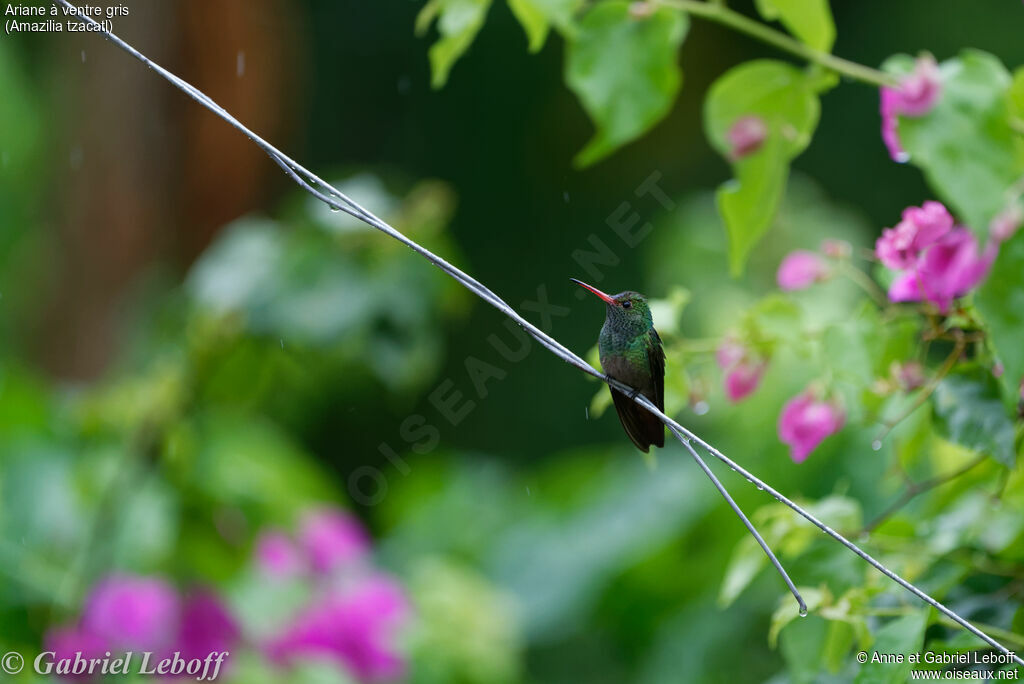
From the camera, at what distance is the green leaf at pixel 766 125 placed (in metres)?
0.67

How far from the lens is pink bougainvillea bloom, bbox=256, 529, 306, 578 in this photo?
5.03ft

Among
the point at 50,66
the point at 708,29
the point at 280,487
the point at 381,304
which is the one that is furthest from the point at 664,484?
the point at 50,66

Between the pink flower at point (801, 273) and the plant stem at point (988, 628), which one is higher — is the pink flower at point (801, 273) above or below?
above

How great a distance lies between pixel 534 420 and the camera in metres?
4.03

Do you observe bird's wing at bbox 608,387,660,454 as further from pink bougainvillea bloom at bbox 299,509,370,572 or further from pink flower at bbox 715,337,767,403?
pink bougainvillea bloom at bbox 299,509,370,572

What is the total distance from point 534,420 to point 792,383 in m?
2.31

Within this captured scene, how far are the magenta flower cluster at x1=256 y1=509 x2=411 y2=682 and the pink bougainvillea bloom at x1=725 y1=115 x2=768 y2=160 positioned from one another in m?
0.96

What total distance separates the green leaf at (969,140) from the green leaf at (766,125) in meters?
0.09

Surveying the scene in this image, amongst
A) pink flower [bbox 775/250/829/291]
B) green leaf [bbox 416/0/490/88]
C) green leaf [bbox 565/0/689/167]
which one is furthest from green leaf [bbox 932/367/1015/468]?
green leaf [bbox 416/0/490/88]

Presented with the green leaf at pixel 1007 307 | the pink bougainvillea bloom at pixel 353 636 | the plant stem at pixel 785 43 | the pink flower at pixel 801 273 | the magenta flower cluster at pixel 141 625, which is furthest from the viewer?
the pink bougainvillea bloom at pixel 353 636

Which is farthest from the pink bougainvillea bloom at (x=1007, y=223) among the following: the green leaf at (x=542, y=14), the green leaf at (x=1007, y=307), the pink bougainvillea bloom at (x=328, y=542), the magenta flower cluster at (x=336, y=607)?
the pink bougainvillea bloom at (x=328, y=542)

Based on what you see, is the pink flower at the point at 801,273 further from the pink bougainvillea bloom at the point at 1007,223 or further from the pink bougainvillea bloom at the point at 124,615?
the pink bougainvillea bloom at the point at 124,615

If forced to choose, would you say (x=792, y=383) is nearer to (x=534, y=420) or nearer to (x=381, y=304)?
(x=381, y=304)

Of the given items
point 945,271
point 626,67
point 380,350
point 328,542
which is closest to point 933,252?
point 945,271
